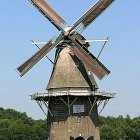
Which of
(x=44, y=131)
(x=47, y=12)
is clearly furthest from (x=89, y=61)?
(x=44, y=131)

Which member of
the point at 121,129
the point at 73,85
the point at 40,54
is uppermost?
the point at 121,129

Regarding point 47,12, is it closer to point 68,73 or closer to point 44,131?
point 68,73

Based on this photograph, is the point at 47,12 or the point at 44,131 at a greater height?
the point at 44,131

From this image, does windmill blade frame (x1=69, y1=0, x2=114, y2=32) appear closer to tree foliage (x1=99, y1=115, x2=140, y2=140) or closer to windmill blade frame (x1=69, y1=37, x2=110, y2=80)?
windmill blade frame (x1=69, y1=37, x2=110, y2=80)

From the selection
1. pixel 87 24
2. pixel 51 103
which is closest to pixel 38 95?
pixel 51 103

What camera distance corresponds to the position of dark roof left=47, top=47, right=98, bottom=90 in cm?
3250

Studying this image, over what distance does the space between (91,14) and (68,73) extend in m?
4.56

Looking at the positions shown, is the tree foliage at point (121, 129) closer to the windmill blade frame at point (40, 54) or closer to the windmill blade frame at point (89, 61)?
the windmill blade frame at point (40, 54)

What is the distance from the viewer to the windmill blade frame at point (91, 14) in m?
33.3

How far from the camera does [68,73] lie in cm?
3259

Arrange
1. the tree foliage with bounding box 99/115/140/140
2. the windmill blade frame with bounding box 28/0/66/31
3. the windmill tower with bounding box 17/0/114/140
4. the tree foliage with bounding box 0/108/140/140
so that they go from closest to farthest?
the windmill tower with bounding box 17/0/114/140 → the windmill blade frame with bounding box 28/0/66/31 → the tree foliage with bounding box 99/115/140/140 → the tree foliage with bounding box 0/108/140/140

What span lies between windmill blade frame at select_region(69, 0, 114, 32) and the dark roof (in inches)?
74.6

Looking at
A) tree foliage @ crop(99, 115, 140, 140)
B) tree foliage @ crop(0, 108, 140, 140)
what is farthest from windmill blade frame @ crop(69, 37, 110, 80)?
tree foliage @ crop(99, 115, 140, 140)

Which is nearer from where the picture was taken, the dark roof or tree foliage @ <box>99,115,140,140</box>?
the dark roof
